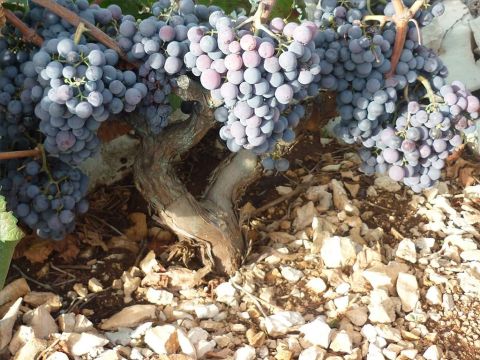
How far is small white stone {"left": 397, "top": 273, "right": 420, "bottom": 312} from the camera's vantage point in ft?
5.17

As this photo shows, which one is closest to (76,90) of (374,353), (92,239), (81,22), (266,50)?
(81,22)

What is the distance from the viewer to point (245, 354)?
140 cm

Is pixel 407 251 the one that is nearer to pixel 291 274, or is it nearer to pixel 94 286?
pixel 291 274

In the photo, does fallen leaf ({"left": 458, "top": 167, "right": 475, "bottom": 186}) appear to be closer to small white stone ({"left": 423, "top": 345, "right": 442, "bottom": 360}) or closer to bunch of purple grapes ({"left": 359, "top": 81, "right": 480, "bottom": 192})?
bunch of purple grapes ({"left": 359, "top": 81, "right": 480, "bottom": 192})

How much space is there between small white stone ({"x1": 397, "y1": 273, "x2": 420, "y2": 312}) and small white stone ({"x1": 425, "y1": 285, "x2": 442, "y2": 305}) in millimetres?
27

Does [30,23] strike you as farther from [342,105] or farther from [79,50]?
[342,105]

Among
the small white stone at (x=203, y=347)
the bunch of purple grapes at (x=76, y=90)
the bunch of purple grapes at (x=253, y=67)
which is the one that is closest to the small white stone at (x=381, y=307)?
the small white stone at (x=203, y=347)

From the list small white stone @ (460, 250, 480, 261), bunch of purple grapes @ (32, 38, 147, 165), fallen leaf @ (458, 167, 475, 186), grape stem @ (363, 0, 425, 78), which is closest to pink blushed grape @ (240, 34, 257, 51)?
bunch of purple grapes @ (32, 38, 147, 165)

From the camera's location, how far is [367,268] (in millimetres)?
1655

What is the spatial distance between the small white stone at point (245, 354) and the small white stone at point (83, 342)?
27 centimetres

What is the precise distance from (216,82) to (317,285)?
61 cm

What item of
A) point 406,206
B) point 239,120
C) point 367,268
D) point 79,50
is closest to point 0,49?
point 79,50

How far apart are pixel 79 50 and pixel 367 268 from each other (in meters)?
0.86

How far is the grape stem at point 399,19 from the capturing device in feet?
4.50
